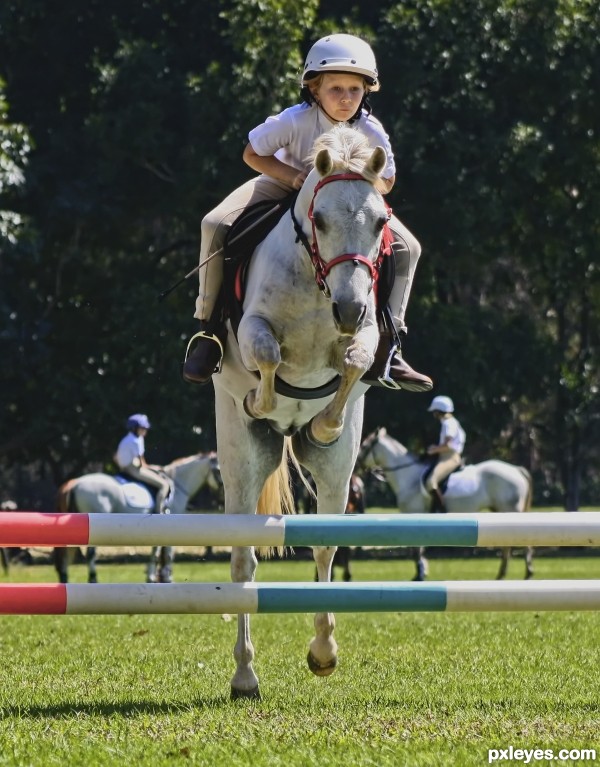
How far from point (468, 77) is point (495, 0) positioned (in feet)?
5.92

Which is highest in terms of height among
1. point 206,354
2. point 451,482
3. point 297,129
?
point 297,129

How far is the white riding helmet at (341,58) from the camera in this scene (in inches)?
294

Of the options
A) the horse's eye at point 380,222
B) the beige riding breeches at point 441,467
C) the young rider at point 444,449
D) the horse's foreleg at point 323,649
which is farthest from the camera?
the beige riding breeches at point 441,467

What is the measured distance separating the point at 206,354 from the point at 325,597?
1865 millimetres

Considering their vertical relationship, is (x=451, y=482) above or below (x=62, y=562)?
above

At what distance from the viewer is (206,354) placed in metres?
7.83

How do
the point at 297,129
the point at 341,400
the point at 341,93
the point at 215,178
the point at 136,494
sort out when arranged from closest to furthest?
the point at 341,400
the point at 341,93
the point at 297,129
the point at 136,494
the point at 215,178

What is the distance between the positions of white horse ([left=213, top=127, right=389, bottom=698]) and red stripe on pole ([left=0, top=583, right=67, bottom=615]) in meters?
1.49

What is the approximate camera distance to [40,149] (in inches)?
1216

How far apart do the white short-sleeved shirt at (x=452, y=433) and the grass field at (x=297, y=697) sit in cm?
1009

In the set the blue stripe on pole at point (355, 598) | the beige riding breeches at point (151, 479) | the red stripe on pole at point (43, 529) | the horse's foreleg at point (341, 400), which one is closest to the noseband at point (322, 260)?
the horse's foreleg at point (341, 400)

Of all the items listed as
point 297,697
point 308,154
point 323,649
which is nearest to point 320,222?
point 308,154

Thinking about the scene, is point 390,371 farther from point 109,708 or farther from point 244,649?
point 109,708

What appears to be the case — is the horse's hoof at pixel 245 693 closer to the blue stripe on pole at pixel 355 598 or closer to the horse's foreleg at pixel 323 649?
the horse's foreleg at pixel 323 649
